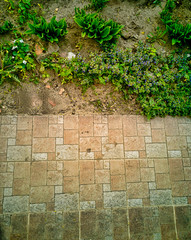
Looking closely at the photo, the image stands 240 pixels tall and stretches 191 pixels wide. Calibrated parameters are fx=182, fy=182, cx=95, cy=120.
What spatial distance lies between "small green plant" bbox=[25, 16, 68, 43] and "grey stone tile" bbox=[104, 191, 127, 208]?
3.70 meters

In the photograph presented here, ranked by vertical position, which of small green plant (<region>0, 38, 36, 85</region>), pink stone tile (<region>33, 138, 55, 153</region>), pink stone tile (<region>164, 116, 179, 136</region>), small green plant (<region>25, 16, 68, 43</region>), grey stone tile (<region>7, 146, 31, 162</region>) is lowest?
grey stone tile (<region>7, 146, 31, 162</region>)

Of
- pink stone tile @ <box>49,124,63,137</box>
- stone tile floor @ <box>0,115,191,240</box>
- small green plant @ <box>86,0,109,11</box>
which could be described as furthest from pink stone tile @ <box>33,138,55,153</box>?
small green plant @ <box>86,0,109,11</box>

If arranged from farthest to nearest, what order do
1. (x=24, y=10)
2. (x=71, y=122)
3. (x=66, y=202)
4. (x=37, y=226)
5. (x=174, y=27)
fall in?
(x=174, y=27)
(x=24, y=10)
(x=71, y=122)
(x=66, y=202)
(x=37, y=226)

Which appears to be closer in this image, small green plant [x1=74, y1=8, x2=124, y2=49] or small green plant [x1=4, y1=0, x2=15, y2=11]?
small green plant [x1=74, y1=8, x2=124, y2=49]

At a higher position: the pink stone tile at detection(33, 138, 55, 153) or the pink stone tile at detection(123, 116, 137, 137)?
the pink stone tile at detection(123, 116, 137, 137)

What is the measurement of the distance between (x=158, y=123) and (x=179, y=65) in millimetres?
1597

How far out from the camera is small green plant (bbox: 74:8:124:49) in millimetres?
4221

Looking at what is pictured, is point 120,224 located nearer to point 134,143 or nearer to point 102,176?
point 102,176

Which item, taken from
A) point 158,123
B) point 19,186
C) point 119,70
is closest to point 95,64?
point 119,70

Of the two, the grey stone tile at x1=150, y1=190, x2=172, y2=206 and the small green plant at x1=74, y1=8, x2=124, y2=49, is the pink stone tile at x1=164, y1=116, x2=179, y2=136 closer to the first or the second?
the grey stone tile at x1=150, y1=190, x2=172, y2=206

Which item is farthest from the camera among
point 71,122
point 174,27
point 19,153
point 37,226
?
point 174,27

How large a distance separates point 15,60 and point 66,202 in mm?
3399

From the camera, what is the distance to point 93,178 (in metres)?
3.95

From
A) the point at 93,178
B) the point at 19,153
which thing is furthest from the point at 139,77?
the point at 19,153
